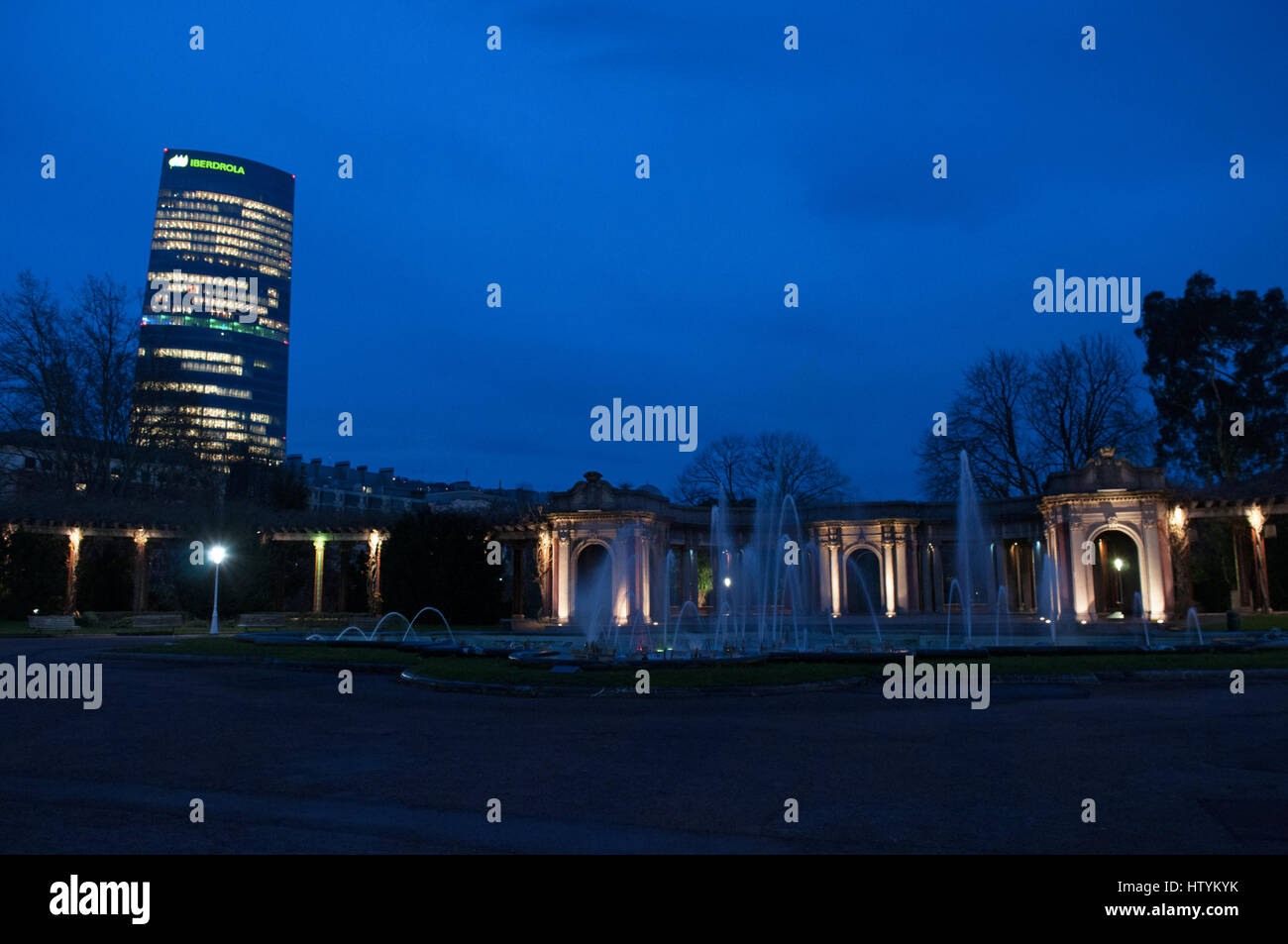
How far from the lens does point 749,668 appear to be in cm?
1738

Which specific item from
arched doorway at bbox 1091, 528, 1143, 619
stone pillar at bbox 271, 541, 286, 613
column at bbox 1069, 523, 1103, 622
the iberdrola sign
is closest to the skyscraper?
the iberdrola sign

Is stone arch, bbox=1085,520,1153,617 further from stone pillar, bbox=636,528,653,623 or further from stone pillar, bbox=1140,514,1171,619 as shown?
stone pillar, bbox=636,528,653,623

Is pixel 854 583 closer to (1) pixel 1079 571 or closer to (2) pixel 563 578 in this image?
(1) pixel 1079 571

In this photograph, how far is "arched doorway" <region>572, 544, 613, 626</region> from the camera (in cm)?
3706

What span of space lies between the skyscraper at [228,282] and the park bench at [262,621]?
125521 millimetres

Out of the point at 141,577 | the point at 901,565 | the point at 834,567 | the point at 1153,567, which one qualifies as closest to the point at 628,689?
the point at 1153,567

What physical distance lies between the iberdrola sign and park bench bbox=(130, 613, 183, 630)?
541 ft

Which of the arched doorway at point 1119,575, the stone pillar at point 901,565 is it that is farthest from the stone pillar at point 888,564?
the arched doorway at point 1119,575

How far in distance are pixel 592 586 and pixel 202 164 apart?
567 ft

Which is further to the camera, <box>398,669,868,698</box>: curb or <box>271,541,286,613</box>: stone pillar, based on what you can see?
<box>271,541,286,613</box>: stone pillar

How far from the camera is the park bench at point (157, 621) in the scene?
37438 millimetres

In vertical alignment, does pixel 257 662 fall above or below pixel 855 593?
below

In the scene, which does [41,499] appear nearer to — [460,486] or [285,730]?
[285,730]
